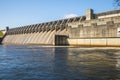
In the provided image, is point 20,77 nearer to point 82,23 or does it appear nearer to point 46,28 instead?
point 82,23

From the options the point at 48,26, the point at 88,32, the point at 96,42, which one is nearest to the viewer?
the point at 96,42

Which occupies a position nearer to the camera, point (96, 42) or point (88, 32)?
point (96, 42)

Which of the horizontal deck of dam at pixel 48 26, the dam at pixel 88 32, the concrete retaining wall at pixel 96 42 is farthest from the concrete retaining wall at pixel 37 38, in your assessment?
the concrete retaining wall at pixel 96 42

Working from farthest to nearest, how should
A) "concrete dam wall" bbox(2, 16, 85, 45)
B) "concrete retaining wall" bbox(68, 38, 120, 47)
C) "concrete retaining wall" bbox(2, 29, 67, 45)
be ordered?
"concrete retaining wall" bbox(2, 29, 67, 45)
"concrete dam wall" bbox(2, 16, 85, 45)
"concrete retaining wall" bbox(68, 38, 120, 47)

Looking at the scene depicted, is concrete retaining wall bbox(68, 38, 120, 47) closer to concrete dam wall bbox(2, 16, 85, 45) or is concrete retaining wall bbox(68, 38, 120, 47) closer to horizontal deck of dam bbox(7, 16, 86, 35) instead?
concrete dam wall bbox(2, 16, 85, 45)

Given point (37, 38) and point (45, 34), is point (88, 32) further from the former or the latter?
point (37, 38)

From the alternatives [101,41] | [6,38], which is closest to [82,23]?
[101,41]

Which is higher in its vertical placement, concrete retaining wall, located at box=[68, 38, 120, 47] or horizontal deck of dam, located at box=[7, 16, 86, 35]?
horizontal deck of dam, located at box=[7, 16, 86, 35]

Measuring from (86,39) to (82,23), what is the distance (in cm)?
508

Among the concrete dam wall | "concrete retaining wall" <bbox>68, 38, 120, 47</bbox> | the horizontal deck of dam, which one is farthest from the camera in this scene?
the horizontal deck of dam

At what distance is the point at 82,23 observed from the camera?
195 ft

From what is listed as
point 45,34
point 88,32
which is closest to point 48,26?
Answer: point 45,34

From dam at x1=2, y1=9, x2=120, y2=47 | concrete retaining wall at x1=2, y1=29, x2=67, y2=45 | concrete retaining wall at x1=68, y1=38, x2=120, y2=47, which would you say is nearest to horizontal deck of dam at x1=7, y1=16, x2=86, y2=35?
dam at x1=2, y1=9, x2=120, y2=47

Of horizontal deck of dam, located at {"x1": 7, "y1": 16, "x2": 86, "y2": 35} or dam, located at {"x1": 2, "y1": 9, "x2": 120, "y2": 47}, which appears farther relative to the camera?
horizontal deck of dam, located at {"x1": 7, "y1": 16, "x2": 86, "y2": 35}
